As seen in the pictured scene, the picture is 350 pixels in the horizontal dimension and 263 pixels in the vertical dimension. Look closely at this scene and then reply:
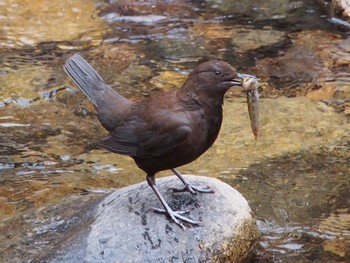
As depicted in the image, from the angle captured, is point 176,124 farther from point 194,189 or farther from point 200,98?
point 194,189

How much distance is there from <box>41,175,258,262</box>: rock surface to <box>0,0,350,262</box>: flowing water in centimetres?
36

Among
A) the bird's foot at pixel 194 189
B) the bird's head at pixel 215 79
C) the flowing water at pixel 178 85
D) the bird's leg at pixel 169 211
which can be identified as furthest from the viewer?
the flowing water at pixel 178 85

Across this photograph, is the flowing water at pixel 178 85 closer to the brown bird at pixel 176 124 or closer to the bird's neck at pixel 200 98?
the brown bird at pixel 176 124

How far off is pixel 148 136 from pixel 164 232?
0.54 meters

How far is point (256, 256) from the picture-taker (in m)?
4.32

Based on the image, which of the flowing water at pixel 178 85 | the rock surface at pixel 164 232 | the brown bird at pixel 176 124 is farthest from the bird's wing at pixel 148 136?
the flowing water at pixel 178 85

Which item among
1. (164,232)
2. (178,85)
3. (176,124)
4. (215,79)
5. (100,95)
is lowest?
(178,85)

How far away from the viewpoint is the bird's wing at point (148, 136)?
378 cm

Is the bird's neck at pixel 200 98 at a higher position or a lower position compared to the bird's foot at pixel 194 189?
higher

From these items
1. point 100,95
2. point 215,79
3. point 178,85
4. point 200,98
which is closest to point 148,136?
point 200,98

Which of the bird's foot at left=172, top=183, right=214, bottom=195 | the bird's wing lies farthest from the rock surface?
the bird's wing

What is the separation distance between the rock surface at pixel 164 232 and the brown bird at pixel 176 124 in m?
0.08

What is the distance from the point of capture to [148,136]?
396 centimetres

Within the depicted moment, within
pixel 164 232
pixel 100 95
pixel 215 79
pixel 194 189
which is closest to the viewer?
pixel 215 79
